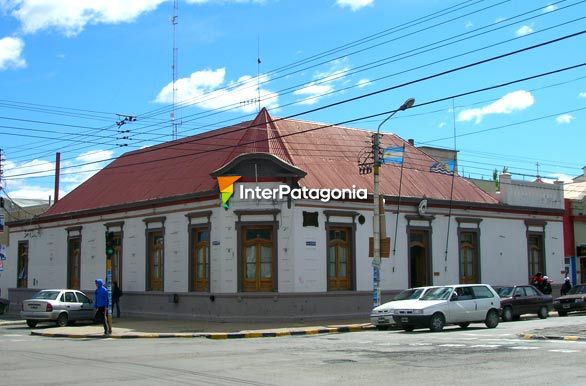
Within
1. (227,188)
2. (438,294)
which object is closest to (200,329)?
(227,188)

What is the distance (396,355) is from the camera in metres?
15.4

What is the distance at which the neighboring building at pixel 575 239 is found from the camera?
1607 inches

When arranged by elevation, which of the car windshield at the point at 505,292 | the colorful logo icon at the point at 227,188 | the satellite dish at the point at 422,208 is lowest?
the car windshield at the point at 505,292

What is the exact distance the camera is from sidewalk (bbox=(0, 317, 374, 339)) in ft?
75.1

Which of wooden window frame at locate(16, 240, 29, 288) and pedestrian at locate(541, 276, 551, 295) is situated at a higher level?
wooden window frame at locate(16, 240, 29, 288)

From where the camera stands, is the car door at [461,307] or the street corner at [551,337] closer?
the street corner at [551,337]

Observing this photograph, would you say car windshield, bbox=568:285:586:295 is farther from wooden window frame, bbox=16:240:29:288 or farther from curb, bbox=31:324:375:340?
wooden window frame, bbox=16:240:29:288

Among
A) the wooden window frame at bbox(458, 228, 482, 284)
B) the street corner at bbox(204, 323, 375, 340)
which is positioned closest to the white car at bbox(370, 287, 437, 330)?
the street corner at bbox(204, 323, 375, 340)

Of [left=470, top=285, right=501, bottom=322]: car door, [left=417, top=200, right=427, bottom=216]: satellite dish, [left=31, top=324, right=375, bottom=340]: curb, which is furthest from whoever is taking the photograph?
[left=417, top=200, right=427, bottom=216]: satellite dish

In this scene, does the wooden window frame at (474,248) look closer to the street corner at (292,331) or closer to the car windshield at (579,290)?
the car windshield at (579,290)

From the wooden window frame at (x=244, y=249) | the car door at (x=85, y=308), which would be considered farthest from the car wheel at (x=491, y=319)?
the car door at (x=85, y=308)

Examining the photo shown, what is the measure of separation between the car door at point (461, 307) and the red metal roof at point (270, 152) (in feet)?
25.3

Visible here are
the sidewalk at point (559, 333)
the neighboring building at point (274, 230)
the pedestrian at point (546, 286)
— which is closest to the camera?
the sidewalk at point (559, 333)

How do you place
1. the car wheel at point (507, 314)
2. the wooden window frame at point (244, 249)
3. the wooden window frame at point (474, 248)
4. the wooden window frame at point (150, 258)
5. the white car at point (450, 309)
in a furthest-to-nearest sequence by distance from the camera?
the wooden window frame at point (474, 248) < the wooden window frame at point (150, 258) < the car wheel at point (507, 314) < the wooden window frame at point (244, 249) < the white car at point (450, 309)
